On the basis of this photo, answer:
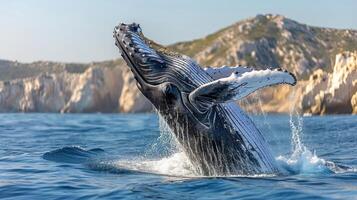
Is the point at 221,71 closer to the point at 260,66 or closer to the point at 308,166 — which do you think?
the point at 308,166

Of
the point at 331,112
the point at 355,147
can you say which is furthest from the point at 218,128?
the point at 331,112

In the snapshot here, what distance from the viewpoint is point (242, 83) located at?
8180 mm

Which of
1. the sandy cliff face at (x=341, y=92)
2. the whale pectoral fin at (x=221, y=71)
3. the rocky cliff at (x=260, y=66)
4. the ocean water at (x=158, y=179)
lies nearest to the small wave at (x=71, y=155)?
the ocean water at (x=158, y=179)

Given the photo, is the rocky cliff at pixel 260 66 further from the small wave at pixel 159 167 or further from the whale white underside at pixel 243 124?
the whale white underside at pixel 243 124

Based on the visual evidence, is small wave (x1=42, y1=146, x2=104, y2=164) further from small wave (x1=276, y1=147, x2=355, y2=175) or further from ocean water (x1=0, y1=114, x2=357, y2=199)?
small wave (x1=276, y1=147, x2=355, y2=175)

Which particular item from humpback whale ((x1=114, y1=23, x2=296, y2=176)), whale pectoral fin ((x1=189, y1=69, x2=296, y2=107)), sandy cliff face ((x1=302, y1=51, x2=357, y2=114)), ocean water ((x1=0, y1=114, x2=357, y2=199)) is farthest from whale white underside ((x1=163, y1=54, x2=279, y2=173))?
sandy cliff face ((x1=302, y1=51, x2=357, y2=114))

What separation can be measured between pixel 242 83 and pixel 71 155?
6694mm

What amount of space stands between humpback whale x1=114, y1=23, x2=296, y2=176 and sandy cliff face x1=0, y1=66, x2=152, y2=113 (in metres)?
83.8

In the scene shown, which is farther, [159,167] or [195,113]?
[159,167]

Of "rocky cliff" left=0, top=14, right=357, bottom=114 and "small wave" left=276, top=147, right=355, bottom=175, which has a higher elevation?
"rocky cliff" left=0, top=14, right=357, bottom=114

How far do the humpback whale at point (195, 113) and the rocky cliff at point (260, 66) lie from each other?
51.2 metres

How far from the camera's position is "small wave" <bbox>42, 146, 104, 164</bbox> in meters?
13.0

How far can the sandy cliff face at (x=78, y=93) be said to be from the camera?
9625 cm

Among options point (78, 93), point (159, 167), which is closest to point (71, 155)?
point (159, 167)
